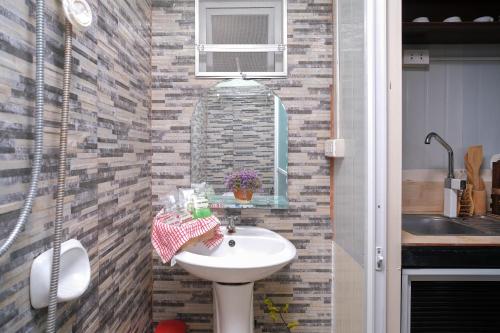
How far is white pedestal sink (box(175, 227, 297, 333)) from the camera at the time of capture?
1079 millimetres

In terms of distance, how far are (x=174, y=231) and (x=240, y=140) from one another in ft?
2.04

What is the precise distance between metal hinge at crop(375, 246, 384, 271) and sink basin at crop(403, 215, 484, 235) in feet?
1.34

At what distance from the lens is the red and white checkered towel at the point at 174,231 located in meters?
1.13

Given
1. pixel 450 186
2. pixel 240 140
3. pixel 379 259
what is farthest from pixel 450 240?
pixel 240 140

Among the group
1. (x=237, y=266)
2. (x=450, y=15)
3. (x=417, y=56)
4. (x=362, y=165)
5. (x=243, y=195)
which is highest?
(x=450, y=15)

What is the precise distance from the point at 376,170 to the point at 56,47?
1.05 metres

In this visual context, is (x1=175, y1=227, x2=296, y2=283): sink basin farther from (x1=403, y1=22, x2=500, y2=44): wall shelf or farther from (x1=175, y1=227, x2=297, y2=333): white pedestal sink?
(x1=403, y1=22, x2=500, y2=44): wall shelf

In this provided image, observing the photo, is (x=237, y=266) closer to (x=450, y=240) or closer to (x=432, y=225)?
(x=450, y=240)

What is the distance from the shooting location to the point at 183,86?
1545 mm

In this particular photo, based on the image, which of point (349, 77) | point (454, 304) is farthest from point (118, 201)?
point (454, 304)

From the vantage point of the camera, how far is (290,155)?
1.54 metres

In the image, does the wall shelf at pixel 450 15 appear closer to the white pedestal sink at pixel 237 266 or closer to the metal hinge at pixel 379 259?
the metal hinge at pixel 379 259

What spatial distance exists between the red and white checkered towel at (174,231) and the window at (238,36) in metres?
0.79

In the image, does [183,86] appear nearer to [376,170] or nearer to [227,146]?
[227,146]
